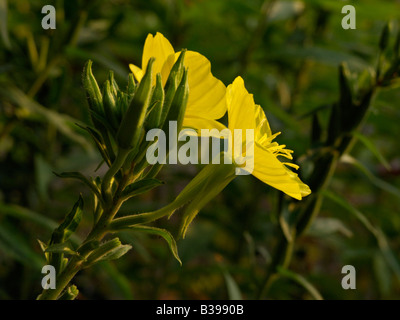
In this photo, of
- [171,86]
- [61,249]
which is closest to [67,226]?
[61,249]

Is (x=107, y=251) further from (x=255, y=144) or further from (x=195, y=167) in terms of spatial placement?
(x=195, y=167)

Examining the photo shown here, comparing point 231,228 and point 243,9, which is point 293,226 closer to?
point 231,228

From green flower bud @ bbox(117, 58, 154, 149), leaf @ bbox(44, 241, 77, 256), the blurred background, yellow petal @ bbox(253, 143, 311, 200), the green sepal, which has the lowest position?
leaf @ bbox(44, 241, 77, 256)

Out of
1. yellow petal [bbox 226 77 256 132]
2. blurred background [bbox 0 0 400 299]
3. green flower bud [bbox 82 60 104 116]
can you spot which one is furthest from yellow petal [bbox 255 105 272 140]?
blurred background [bbox 0 0 400 299]

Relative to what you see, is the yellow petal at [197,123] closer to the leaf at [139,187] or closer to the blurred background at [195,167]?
the leaf at [139,187]

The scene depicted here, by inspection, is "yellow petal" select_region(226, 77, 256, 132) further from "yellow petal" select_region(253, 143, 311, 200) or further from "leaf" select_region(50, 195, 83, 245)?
"leaf" select_region(50, 195, 83, 245)
